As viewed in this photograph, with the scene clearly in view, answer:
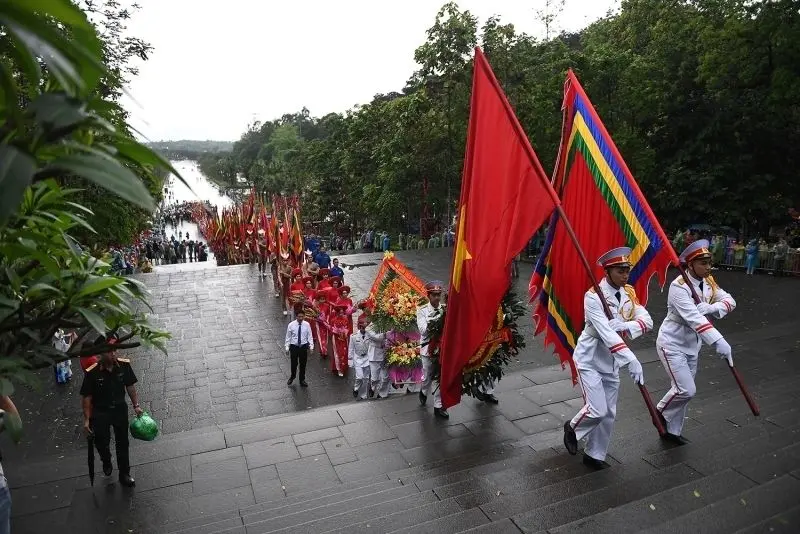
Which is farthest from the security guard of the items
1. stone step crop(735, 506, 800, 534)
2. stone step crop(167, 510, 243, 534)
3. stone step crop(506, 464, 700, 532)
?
stone step crop(735, 506, 800, 534)

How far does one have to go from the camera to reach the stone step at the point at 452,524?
3.62 m

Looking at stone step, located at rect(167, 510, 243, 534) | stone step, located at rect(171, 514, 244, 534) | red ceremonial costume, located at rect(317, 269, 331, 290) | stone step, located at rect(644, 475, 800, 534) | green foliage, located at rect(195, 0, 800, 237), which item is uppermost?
green foliage, located at rect(195, 0, 800, 237)

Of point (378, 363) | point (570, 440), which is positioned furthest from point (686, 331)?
point (378, 363)

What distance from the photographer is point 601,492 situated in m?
3.87

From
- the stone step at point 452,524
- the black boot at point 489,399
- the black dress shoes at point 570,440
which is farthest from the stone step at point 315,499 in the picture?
the black boot at point 489,399

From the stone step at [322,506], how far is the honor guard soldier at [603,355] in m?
1.50

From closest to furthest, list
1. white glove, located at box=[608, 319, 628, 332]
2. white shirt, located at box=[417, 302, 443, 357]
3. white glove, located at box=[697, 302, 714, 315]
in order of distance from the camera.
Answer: white glove, located at box=[608, 319, 628, 332] → white glove, located at box=[697, 302, 714, 315] → white shirt, located at box=[417, 302, 443, 357]

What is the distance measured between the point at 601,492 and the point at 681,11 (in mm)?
28206

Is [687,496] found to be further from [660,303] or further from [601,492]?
[660,303]

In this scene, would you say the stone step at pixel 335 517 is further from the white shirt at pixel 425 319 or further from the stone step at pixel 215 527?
the white shirt at pixel 425 319

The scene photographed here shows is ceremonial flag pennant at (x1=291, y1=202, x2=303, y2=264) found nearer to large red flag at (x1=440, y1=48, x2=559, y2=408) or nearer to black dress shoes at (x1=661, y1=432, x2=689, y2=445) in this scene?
large red flag at (x1=440, y1=48, x2=559, y2=408)

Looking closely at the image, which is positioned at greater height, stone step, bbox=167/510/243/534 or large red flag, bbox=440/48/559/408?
large red flag, bbox=440/48/559/408

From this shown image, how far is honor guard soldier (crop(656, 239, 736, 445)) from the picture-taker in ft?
16.2

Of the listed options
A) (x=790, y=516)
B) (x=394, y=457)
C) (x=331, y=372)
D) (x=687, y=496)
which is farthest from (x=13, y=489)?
(x=790, y=516)
